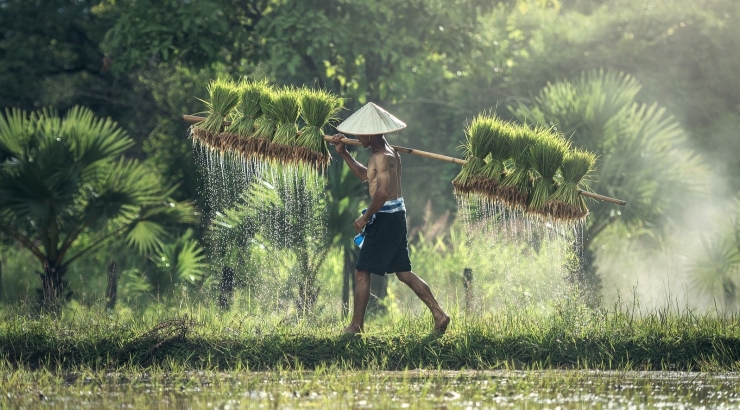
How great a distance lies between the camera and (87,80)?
2250 cm

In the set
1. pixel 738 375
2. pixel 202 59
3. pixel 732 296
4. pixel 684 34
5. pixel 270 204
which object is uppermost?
pixel 684 34

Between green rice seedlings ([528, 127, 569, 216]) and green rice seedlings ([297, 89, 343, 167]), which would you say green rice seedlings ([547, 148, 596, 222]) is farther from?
green rice seedlings ([297, 89, 343, 167])

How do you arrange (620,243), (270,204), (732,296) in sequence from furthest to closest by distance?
(620,243), (732,296), (270,204)

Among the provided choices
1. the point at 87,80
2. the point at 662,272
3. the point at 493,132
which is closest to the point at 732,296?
the point at 662,272

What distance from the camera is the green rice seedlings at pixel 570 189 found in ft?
32.9

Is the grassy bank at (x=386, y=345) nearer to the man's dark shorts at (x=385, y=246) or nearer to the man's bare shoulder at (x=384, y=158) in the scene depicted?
the man's dark shorts at (x=385, y=246)

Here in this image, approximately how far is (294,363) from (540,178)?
9.25 ft

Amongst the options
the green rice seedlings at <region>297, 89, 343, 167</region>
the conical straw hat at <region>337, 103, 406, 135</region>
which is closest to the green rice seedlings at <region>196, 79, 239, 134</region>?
the green rice seedlings at <region>297, 89, 343, 167</region>

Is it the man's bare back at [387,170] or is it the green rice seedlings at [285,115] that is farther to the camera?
the green rice seedlings at [285,115]

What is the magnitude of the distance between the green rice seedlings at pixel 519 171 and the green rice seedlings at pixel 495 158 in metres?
0.05

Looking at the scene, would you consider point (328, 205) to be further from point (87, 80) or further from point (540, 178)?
point (87, 80)

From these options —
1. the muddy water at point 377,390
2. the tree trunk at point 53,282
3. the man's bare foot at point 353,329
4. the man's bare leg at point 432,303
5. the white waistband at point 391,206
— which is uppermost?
the white waistband at point 391,206

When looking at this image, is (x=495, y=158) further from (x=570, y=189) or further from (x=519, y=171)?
(x=570, y=189)

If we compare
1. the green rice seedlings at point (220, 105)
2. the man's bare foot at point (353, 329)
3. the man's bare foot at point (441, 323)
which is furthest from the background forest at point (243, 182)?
the man's bare foot at point (441, 323)
